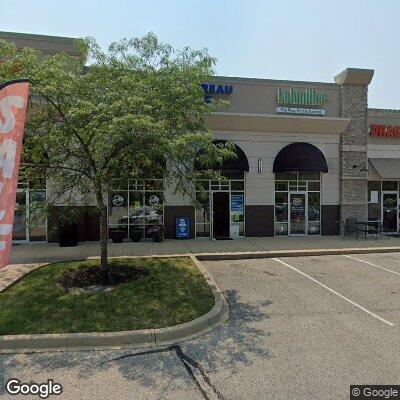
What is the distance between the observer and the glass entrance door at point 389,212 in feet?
57.1

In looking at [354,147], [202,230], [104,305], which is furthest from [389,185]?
[104,305]

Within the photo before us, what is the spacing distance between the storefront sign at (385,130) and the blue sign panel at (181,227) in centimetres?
1019

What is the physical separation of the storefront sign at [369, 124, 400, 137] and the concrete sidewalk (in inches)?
206

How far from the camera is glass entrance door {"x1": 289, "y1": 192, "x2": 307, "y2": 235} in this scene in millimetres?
16250

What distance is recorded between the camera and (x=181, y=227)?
14.9 m

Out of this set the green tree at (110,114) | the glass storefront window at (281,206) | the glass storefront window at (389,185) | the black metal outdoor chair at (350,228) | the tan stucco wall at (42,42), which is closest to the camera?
the green tree at (110,114)

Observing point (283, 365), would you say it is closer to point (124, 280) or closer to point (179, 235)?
point (124, 280)

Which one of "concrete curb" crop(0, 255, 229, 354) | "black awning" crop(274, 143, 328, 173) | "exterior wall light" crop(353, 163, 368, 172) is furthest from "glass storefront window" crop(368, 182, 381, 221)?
"concrete curb" crop(0, 255, 229, 354)

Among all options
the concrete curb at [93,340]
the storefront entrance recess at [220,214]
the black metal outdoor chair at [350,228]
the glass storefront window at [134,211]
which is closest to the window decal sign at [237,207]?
the storefront entrance recess at [220,214]

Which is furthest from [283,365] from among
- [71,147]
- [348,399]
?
[71,147]

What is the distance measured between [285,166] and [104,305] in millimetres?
11459

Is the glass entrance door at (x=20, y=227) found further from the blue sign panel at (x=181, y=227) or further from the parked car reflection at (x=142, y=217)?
the blue sign panel at (x=181, y=227)

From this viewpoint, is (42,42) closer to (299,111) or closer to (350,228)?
(299,111)

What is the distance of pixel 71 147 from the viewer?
793 centimetres
